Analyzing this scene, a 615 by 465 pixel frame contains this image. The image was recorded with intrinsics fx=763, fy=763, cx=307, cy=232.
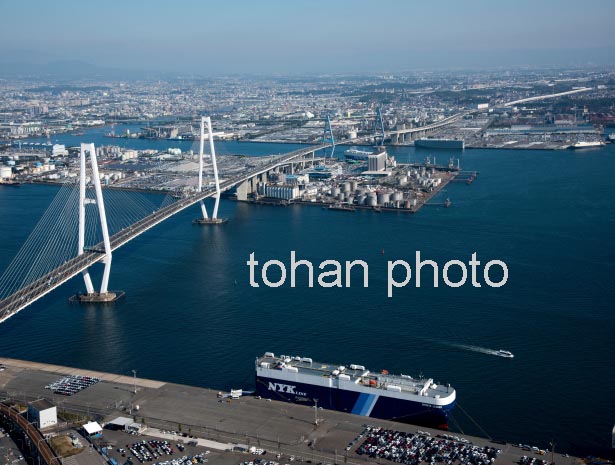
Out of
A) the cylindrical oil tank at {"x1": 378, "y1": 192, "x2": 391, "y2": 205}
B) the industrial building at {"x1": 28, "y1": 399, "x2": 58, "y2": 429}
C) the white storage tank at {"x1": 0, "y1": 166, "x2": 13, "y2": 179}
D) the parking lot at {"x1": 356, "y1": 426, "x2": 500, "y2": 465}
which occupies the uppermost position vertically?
the white storage tank at {"x1": 0, "y1": 166, "x2": 13, "y2": 179}

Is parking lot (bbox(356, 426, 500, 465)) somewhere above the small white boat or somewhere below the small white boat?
below

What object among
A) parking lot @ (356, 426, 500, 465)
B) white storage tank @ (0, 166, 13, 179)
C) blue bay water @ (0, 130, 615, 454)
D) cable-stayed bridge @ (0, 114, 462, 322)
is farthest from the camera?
white storage tank @ (0, 166, 13, 179)

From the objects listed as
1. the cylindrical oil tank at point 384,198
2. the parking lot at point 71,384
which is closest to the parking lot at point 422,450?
the parking lot at point 71,384

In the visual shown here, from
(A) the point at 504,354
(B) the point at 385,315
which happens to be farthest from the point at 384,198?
(A) the point at 504,354

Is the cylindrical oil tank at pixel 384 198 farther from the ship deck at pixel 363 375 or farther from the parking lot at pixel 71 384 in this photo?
the parking lot at pixel 71 384

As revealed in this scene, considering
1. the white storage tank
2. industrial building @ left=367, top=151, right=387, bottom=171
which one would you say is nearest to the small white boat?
industrial building @ left=367, top=151, right=387, bottom=171

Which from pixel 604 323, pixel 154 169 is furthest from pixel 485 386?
pixel 154 169

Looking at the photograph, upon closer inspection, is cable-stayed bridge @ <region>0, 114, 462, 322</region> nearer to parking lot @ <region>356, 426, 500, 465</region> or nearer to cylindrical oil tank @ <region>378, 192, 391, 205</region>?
cylindrical oil tank @ <region>378, 192, 391, 205</region>

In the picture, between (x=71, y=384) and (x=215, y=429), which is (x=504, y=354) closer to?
(x=215, y=429)
